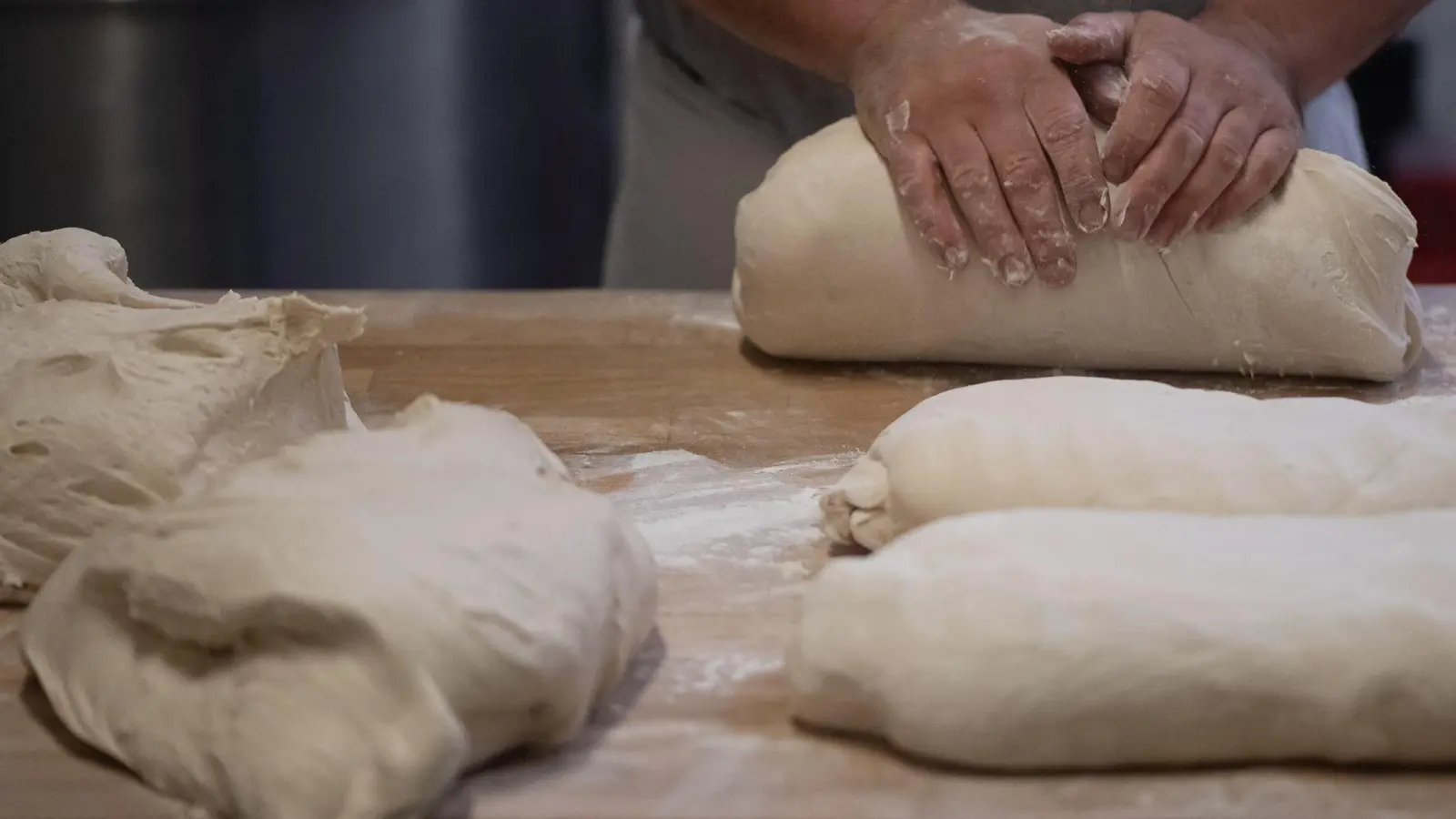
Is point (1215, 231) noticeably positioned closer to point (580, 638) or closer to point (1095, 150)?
point (1095, 150)

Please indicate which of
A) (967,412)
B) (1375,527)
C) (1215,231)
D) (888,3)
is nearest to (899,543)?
(967,412)

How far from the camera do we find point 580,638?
0.85 metres

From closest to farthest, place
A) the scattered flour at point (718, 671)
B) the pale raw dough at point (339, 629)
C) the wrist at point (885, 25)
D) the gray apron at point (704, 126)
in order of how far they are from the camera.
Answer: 1. the pale raw dough at point (339, 629)
2. the scattered flour at point (718, 671)
3. the wrist at point (885, 25)
4. the gray apron at point (704, 126)

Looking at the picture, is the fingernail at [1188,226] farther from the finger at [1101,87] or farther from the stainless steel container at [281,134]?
the stainless steel container at [281,134]

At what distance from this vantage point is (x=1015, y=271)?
1.41 m

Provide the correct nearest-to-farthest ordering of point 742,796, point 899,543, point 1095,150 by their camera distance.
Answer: point 742,796 → point 899,543 → point 1095,150

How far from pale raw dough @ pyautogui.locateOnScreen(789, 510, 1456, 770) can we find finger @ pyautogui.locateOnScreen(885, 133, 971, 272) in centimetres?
59

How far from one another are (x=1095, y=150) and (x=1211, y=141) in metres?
0.13

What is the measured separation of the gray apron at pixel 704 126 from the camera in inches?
72.4

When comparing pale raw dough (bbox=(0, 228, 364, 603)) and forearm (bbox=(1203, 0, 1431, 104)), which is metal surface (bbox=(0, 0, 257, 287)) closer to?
pale raw dough (bbox=(0, 228, 364, 603))

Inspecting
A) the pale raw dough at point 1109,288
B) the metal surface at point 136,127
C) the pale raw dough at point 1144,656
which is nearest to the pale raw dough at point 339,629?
the pale raw dough at point 1144,656

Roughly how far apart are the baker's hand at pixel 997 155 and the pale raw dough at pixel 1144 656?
1.94ft

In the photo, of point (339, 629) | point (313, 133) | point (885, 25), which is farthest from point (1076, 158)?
point (313, 133)

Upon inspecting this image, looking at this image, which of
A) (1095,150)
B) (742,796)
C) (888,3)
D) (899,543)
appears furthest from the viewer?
(888,3)
